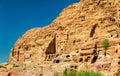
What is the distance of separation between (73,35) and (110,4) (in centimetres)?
1423

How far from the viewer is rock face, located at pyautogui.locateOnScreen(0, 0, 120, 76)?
2987 inches

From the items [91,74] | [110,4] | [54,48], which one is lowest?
[91,74]

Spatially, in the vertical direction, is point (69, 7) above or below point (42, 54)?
above

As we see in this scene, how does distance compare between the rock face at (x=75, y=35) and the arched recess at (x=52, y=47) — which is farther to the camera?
the arched recess at (x=52, y=47)

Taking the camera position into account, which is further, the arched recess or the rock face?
the arched recess

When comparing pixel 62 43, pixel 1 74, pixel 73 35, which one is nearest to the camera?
pixel 1 74

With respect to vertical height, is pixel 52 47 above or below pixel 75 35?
below

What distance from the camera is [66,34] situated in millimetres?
111000

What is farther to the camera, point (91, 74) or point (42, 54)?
point (42, 54)

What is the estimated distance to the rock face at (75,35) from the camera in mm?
75863

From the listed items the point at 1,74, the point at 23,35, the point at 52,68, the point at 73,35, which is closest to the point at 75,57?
the point at 52,68

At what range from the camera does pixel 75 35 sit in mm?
104188

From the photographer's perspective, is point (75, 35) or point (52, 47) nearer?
point (75, 35)

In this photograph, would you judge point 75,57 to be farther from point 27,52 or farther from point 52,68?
point 27,52
